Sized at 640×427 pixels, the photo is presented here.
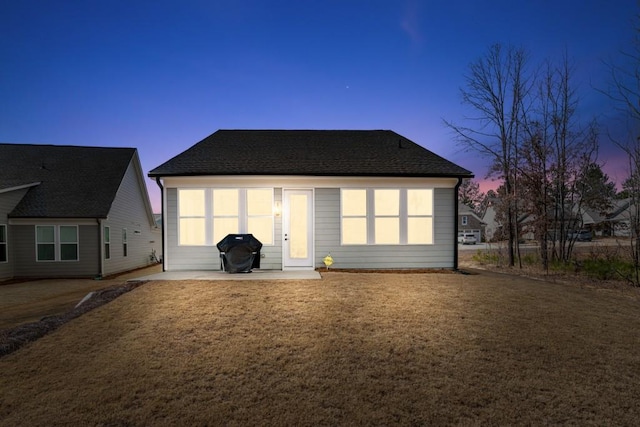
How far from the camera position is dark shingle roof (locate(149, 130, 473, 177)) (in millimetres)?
9320

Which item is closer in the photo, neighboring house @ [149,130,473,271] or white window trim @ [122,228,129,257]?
neighboring house @ [149,130,473,271]

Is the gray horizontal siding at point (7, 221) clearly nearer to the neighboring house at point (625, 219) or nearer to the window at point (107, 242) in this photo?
the window at point (107, 242)

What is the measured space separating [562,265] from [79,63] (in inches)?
822

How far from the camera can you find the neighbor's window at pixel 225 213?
9344 mm

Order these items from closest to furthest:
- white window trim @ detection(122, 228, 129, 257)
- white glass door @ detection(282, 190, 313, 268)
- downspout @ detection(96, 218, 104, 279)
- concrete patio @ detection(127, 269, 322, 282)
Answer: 1. concrete patio @ detection(127, 269, 322, 282)
2. white glass door @ detection(282, 190, 313, 268)
3. downspout @ detection(96, 218, 104, 279)
4. white window trim @ detection(122, 228, 129, 257)

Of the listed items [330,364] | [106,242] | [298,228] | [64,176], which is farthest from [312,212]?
[64,176]

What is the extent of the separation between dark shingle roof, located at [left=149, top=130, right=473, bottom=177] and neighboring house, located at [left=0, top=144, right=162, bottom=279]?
636 cm

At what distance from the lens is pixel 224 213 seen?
9.39m

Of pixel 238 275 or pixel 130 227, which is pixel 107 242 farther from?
pixel 238 275

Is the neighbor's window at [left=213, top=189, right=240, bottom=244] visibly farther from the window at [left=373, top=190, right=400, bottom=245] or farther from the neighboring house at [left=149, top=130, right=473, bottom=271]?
the window at [left=373, top=190, right=400, bottom=245]

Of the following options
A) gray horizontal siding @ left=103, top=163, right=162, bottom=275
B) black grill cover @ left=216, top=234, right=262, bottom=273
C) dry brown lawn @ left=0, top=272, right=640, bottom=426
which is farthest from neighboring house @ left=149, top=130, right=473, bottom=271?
gray horizontal siding @ left=103, top=163, right=162, bottom=275

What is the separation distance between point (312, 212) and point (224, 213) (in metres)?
2.73

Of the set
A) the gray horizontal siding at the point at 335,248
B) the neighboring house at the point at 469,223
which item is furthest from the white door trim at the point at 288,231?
the neighboring house at the point at 469,223

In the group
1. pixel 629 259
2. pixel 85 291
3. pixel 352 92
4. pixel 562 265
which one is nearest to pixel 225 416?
pixel 85 291
